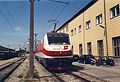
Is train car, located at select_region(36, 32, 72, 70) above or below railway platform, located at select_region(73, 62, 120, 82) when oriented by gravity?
above

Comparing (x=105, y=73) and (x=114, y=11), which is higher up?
(x=114, y=11)

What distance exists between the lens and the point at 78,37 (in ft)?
151

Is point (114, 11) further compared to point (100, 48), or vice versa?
point (100, 48)

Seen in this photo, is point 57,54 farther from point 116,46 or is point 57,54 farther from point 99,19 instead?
point 99,19

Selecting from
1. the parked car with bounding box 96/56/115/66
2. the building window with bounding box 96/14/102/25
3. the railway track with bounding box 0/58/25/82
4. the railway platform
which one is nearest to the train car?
the railway platform

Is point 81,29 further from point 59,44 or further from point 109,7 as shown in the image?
point 59,44

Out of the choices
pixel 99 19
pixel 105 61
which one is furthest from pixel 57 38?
pixel 99 19

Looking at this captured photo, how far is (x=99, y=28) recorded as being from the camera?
32.8 metres

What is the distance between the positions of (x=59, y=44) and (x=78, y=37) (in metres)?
25.6

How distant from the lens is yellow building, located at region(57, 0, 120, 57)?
92.0 ft

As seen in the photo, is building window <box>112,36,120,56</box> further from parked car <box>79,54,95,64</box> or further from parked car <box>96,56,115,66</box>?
parked car <box>79,54,95,64</box>

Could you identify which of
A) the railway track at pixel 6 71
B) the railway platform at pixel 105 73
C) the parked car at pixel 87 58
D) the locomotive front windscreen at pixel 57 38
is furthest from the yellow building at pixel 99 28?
the railway track at pixel 6 71

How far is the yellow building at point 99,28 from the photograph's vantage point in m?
28.1

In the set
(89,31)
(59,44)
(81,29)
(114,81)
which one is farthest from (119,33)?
(81,29)
